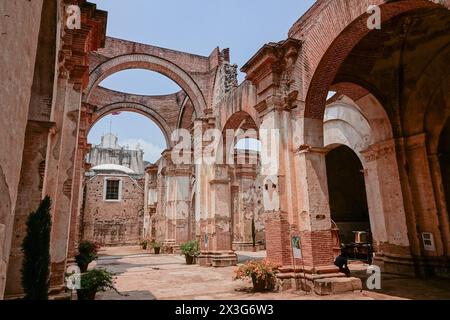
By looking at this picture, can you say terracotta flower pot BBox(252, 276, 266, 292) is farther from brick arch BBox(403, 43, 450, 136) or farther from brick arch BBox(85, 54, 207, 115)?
brick arch BBox(85, 54, 207, 115)

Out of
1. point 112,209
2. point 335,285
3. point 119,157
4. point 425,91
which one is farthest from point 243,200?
point 119,157

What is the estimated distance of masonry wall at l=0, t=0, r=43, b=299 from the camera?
7.20 ft

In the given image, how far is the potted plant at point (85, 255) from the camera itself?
1000 cm

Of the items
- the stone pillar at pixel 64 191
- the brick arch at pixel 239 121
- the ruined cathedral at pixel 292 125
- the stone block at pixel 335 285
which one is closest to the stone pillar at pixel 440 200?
the ruined cathedral at pixel 292 125

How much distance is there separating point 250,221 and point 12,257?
51.5ft

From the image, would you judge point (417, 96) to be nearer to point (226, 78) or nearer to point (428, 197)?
point (428, 197)

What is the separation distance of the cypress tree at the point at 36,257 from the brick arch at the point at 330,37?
576 centimetres

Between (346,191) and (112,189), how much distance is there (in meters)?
21.0

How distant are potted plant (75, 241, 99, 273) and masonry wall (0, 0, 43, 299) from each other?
8401 millimetres

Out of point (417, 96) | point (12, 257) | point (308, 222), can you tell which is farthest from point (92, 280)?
point (417, 96)

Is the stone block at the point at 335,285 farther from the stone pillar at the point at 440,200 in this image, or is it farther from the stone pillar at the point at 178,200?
the stone pillar at the point at 178,200

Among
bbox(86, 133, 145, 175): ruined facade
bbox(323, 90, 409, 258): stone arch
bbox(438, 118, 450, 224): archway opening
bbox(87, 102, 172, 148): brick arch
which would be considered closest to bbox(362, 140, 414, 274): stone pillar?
bbox(323, 90, 409, 258): stone arch

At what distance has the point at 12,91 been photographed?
7.84ft

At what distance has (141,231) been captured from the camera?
27969 millimetres
